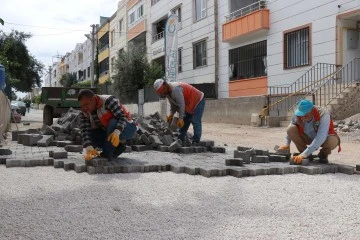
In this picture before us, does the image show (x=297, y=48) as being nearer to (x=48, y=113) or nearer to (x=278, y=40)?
(x=278, y=40)

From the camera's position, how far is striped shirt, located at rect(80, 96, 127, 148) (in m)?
5.91

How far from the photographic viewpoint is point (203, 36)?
24781 millimetres

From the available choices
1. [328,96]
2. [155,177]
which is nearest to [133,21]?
[328,96]

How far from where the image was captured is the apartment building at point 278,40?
15359mm

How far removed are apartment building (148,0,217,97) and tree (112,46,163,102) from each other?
322 cm

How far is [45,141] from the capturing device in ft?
28.8

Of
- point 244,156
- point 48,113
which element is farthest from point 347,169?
point 48,113

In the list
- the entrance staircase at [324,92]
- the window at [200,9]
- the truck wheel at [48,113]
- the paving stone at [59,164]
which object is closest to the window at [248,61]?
the entrance staircase at [324,92]

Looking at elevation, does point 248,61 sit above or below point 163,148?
above

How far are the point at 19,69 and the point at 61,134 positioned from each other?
21.4 metres

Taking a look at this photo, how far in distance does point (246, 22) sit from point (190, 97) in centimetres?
1309

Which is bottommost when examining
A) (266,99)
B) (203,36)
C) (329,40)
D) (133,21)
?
(266,99)

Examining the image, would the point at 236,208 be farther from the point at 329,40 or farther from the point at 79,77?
the point at 79,77

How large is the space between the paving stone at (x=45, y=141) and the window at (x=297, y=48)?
37.5 feet
